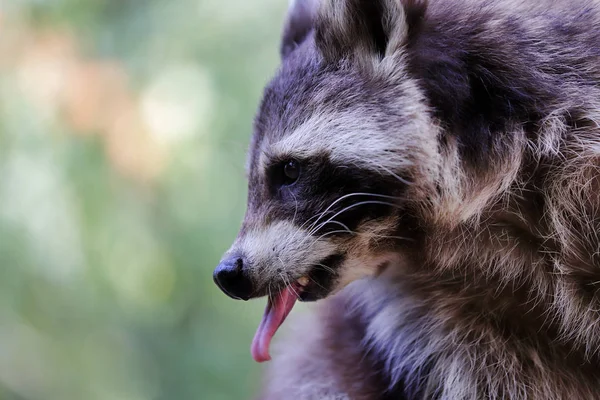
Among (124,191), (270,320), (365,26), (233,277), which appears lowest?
(270,320)

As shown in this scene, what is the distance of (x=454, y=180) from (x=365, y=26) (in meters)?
0.31

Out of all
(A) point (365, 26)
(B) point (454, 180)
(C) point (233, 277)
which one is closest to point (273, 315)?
(C) point (233, 277)

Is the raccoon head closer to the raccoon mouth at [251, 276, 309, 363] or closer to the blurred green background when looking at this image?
the raccoon mouth at [251, 276, 309, 363]

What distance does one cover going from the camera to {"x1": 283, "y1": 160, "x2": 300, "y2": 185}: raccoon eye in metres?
1.17

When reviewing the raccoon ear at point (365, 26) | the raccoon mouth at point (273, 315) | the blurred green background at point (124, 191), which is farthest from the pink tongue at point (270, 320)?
the blurred green background at point (124, 191)

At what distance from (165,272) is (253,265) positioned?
0.92 meters

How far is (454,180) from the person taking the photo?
1.15 m

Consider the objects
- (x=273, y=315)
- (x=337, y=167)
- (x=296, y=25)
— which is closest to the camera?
(x=337, y=167)

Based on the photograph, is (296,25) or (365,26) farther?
(296,25)

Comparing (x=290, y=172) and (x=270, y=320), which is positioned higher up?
(x=290, y=172)

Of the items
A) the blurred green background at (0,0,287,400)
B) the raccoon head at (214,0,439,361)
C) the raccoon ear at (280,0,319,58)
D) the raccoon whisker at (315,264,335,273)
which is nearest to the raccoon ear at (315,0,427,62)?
the raccoon head at (214,0,439,361)

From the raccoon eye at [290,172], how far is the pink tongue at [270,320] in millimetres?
186

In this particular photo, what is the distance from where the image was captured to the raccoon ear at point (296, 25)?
4.47 feet

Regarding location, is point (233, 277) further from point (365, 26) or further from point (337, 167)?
point (365, 26)
